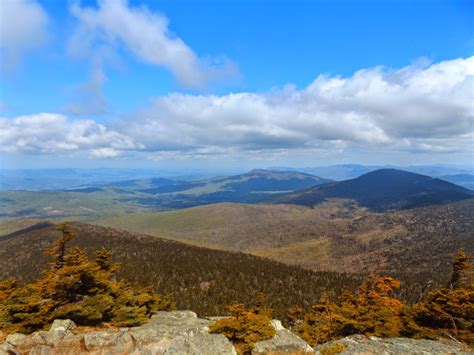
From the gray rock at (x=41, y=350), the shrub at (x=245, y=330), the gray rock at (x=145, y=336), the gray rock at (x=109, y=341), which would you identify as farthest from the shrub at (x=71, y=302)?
the shrub at (x=245, y=330)

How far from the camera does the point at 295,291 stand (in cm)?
14675

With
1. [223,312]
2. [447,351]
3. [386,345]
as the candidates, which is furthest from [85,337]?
[223,312]

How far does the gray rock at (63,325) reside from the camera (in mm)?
25958

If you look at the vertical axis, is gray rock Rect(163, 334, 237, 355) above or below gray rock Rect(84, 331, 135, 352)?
below

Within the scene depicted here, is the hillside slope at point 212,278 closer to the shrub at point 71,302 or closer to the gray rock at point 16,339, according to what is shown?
the shrub at point 71,302

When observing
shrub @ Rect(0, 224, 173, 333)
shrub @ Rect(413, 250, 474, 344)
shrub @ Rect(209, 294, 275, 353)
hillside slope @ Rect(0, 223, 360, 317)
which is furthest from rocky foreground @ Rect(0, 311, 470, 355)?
hillside slope @ Rect(0, 223, 360, 317)

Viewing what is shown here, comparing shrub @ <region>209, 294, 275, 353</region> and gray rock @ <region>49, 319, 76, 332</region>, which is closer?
shrub @ <region>209, 294, 275, 353</region>

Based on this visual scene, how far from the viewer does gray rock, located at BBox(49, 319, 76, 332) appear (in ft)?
85.2

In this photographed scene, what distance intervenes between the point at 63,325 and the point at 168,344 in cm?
962

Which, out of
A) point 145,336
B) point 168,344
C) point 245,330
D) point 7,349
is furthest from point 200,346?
point 7,349

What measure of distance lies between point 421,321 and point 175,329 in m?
23.5

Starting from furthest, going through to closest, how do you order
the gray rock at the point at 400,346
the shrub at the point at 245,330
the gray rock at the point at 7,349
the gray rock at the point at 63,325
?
the gray rock at the point at 63,325
the shrub at the point at 245,330
the gray rock at the point at 7,349
the gray rock at the point at 400,346

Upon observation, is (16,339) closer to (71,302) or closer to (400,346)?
(71,302)

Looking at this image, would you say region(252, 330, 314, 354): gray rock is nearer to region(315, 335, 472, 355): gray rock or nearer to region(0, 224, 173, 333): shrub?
region(315, 335, 472, 355): gray rock
